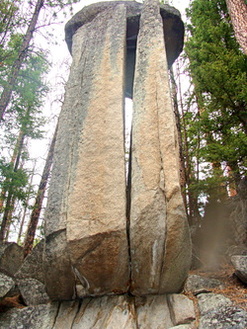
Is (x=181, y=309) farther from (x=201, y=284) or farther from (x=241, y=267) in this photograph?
(x=241, y=267)

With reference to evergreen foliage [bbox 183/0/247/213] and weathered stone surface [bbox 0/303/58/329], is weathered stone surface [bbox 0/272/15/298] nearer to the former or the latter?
weathered stone surface [bbox 0/303/58/329]

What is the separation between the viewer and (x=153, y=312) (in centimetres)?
346

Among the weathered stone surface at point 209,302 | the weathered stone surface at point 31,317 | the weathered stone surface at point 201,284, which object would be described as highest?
the weathered stone surface at point 201,284

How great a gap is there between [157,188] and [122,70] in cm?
217

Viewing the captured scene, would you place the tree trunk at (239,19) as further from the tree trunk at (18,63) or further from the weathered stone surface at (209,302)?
the tree trunk at (18,63)

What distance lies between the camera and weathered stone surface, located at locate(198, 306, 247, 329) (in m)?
2.81

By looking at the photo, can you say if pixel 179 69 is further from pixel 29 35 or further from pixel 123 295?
pixel 123 295

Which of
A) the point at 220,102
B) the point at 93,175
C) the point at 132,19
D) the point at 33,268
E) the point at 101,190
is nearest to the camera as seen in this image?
the point at 101,190

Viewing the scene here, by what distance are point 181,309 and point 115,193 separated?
1638 mm

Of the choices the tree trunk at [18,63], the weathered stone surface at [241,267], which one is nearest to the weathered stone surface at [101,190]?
the weathered stone surface at [241,267]

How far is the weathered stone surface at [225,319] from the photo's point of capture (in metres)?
2.81

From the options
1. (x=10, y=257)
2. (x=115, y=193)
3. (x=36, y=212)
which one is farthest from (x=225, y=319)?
(x=36, y=212)

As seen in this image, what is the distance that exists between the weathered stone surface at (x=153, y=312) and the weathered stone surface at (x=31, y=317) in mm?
1133

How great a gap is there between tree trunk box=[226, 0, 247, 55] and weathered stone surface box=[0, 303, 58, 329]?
25.6 feet
